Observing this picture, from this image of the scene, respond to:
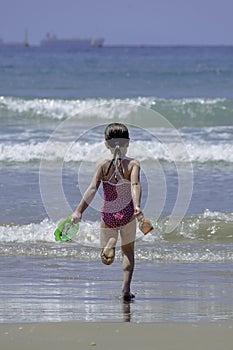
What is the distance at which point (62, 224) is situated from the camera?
20.1ft

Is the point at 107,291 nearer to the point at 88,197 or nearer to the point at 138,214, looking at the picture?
the point at 88,197

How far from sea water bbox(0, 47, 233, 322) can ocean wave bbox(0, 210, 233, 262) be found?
1cm

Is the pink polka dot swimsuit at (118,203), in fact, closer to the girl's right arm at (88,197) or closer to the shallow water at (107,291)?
the girl's right arm at (88,197)

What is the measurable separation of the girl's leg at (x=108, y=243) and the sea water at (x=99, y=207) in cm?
29

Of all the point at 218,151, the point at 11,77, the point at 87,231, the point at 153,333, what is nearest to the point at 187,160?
the point at 218,151

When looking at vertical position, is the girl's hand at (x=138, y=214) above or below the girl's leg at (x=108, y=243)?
above

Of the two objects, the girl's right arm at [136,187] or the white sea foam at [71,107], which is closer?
the girl's right arm at [136,187]

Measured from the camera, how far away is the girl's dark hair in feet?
20.3

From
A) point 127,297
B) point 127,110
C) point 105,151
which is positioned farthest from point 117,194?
point 127,110

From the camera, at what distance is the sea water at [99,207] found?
6219 millimetres

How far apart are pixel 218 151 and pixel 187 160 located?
0.89 meters

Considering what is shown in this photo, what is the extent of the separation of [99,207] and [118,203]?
327cm

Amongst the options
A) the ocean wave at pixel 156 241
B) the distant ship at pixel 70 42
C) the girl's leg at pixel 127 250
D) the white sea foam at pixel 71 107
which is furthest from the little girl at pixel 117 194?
the distant ship at pixel 70 42

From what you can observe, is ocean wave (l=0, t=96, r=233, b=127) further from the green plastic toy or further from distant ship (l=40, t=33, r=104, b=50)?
distant ship (l=40, t=33, r=104, b=50)
